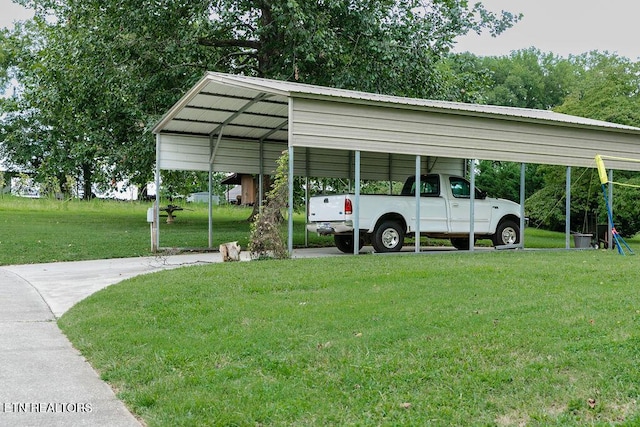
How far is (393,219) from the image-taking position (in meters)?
15.0

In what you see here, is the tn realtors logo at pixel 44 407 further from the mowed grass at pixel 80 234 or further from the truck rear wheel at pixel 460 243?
the truck rear wheel at pixel 460 243

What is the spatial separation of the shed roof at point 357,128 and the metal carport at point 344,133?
0.02 metres

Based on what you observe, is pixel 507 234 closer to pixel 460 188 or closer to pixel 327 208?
pixel 460 188

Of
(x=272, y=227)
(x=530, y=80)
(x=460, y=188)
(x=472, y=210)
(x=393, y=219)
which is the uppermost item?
(x=530, y=80)

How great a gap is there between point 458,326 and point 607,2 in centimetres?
5457

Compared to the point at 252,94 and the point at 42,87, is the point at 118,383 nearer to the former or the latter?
the point at 252,94

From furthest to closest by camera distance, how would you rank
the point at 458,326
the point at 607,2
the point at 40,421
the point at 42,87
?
the point at 607,2 → the point at 42,87 → the point at 458,326 → the point at 40,421

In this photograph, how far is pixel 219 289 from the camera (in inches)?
348

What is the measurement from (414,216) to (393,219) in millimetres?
517

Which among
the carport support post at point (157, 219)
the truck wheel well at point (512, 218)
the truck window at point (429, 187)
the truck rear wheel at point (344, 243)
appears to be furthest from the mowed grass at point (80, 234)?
the truck wheel well at point (512, 218)

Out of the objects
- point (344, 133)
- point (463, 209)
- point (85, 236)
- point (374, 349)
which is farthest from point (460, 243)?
point (374, 349)

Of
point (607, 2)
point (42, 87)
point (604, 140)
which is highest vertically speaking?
point (607, 2)

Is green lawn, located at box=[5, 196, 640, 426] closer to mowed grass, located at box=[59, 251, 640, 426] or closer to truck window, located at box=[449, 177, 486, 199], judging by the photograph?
mowed grass, located at box=[59, 251, 640, 426]

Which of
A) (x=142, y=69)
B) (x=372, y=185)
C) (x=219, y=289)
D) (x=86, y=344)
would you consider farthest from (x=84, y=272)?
(x=372, y=185)
